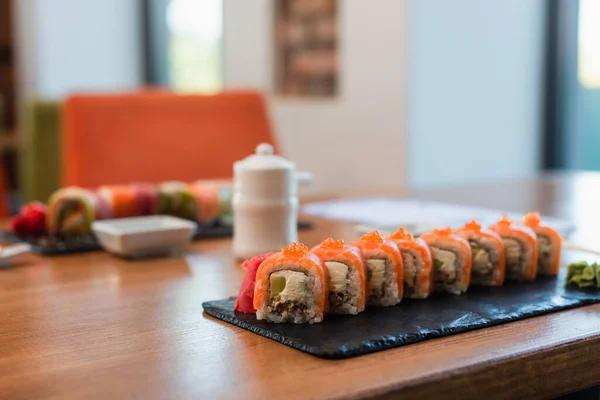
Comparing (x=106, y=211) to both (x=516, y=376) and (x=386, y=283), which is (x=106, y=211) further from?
(x=516, y=376)

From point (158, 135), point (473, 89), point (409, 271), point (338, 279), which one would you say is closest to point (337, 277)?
point (338, 279)

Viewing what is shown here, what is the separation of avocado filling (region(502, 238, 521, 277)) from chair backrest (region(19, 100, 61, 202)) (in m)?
2.36

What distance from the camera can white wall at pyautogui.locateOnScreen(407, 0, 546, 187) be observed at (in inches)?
119

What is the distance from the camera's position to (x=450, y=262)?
97cm

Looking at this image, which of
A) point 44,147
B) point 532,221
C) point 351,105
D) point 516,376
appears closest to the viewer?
point 516,376

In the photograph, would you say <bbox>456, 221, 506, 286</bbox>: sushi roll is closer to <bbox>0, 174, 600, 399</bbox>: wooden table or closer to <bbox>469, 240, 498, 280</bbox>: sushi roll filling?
<bbox>469, 240, 498, 280</bbox>: sushi roll filling

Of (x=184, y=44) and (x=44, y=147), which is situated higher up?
(x=184, y=44)

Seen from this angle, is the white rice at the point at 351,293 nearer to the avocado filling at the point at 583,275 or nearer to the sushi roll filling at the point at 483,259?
the sushi roll filling at the point at 483,259

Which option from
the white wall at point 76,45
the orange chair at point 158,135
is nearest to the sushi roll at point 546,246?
the orange chair at point 158,135

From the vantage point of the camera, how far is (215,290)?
3.44ft

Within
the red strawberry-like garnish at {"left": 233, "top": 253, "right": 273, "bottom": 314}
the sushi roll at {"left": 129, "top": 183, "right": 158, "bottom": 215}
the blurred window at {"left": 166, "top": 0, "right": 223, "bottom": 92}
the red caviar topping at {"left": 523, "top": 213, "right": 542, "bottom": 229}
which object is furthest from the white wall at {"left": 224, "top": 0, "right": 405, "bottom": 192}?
the red strawberry-like garnish at {"left": 233, "top": 253, "right": 273, "bottom": 314}

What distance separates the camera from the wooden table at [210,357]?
670 millimetres

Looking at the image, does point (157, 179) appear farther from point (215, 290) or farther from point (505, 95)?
point (505, 95)

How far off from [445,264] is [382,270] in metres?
0.11
